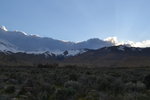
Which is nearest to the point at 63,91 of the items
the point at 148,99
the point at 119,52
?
the point at 148,99

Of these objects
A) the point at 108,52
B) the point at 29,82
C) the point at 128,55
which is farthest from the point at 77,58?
the point at 29,82

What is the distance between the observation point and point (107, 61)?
566ft

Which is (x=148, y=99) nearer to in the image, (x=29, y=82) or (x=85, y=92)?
(x=85, y=92)

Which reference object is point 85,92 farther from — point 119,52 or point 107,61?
point 119,52

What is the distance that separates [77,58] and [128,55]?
116 ft

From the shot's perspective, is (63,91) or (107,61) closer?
(63,91)

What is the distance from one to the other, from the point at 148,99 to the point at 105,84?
6.42 meters

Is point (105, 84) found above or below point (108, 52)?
below

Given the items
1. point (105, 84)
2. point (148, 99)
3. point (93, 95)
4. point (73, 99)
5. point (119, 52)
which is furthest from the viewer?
point (119, 52)

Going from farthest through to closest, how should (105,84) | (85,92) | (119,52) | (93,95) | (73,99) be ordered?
(119,52) → (105,84) → (85,92) → (93,95) → (73,99)

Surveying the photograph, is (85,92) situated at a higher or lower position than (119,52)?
lower

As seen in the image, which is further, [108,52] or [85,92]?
[108,52]

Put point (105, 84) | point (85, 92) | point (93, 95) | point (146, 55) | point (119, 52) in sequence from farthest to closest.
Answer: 1. point (119, 52)
2. point (146, 55)
3. point (105, 84)
4. point (85, 92)
5. point (93, 95)

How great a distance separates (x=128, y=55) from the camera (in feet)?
584
